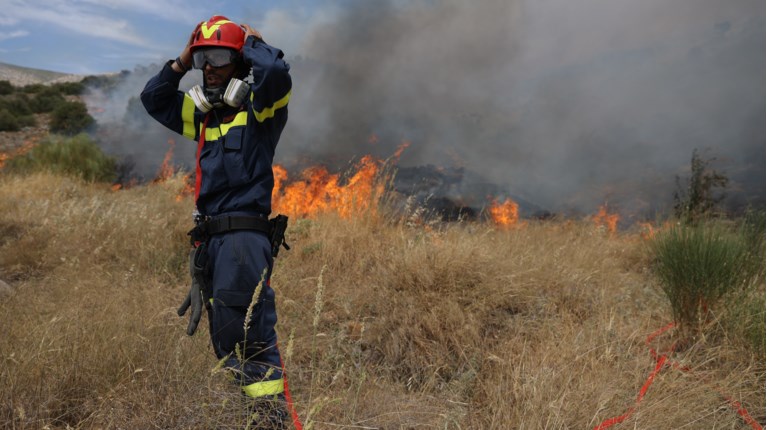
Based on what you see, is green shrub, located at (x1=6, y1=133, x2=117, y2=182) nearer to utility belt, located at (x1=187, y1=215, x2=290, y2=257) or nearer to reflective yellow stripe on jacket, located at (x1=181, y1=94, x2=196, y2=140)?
reflective yellow stripe on jacket, located at (x1=181, y1=94, x2=196, y2=140)

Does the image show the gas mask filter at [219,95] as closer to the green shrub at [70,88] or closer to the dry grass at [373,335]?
the dry grass at [373,335]

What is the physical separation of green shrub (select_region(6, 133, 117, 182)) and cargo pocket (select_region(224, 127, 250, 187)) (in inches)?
314

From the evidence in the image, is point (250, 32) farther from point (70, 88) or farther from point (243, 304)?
point (70, 88)

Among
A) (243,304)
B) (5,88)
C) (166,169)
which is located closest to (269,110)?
(243,304)

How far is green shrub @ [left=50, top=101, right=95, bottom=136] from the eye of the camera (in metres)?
17.5

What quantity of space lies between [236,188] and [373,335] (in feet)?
4.95

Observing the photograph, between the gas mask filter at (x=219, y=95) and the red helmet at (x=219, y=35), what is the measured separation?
18cm

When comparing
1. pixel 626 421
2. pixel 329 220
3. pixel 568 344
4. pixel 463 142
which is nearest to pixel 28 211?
pixel 329 220

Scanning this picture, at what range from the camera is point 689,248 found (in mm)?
3432

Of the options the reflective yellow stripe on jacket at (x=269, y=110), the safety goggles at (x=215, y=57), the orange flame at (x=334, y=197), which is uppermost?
the safety goggles at (x=215, y=57)

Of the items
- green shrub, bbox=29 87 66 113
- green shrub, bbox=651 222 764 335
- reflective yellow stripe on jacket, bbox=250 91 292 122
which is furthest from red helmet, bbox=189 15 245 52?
green shrub, bbox=29 87 66 113

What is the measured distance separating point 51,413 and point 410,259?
2.55 metres

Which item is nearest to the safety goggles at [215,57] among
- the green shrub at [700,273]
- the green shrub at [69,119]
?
the green shrub at [700,273]

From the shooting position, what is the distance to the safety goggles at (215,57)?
7.60 ft
